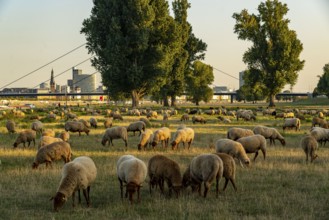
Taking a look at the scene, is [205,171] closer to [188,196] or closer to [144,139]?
[188,196]

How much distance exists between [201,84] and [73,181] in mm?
88519

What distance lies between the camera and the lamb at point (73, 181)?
888 centimetres

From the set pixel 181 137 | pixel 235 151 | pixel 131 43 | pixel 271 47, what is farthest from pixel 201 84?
pixel 235 151

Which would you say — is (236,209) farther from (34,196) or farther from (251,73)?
(251,73)

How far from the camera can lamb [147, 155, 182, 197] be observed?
10.2 meters

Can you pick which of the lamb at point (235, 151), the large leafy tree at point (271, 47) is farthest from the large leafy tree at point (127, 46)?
the lamb at point (235, 151)

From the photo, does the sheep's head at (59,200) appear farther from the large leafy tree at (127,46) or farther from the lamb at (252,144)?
the large leafy tree at (127,46)

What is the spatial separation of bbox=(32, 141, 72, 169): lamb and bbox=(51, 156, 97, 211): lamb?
3.83 metres

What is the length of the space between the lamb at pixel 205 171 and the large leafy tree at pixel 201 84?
81389 mm

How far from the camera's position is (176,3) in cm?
7419

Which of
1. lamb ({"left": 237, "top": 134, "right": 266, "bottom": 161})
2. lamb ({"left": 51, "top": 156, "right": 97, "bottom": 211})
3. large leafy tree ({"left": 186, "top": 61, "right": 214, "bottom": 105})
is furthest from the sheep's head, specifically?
large leafy tree ({"left": 186, "top": 61, "right": 214, "bottom": 105})

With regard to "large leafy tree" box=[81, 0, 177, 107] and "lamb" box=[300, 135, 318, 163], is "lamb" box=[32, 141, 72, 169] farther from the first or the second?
"large leafy tree" box=[81, 0, 177, 107]

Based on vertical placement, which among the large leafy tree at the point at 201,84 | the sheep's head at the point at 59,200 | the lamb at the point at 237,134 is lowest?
the sheep's head at the point at 59,200

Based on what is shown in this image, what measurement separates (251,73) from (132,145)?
5239 cm
